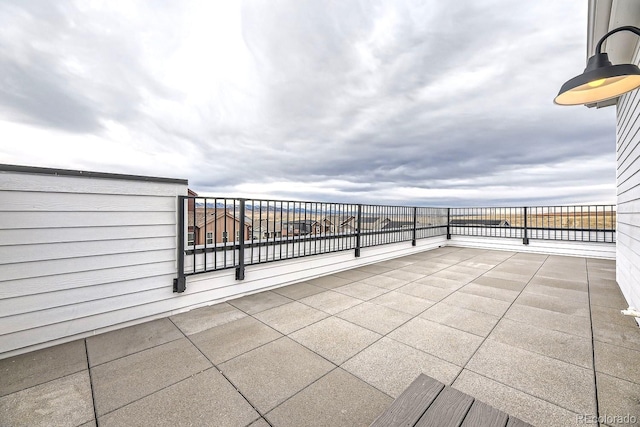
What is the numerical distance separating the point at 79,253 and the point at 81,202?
51cm

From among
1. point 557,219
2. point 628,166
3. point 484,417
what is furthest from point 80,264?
point 557,219

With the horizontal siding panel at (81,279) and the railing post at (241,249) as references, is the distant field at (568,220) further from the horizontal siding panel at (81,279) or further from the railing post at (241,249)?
the horizontal siding panel at (81,279)

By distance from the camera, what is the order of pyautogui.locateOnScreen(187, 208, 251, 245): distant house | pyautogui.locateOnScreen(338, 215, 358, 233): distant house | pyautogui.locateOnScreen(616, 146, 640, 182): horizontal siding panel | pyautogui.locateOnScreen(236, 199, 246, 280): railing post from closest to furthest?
pyautogui.locateOnScreen(616, 146, 640, 182): horizontal siding panel
pyautogui.locateOnScreen(187, 208, 251, 245): distant house
pyautogui.locateOnScreen(236, 199, 246, 280): railing post
pyautogui.locateOnScreen(338, 215, 358, 233): distant house

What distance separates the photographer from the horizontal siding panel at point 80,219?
2.14 metres

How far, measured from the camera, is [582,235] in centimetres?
701

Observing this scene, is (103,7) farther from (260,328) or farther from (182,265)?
(260,328)

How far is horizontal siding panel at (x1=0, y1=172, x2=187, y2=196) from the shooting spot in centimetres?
215

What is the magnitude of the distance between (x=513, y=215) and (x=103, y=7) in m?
11.1

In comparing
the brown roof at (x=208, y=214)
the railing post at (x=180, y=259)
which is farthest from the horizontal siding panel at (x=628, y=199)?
the railing post at (x=180, y=259)

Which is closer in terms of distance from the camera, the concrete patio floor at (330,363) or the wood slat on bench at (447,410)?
the wood slat on bench at (447,410)

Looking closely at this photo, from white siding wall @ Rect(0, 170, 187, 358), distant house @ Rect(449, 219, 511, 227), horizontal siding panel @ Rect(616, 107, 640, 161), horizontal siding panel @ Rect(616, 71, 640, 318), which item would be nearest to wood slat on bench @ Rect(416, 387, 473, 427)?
white siding wall @ Rect(0, 170, 187, 358)

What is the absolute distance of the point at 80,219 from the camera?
7.96ft

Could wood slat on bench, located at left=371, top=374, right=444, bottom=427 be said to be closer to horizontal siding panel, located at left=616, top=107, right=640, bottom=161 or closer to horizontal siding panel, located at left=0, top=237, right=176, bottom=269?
horizontal siding panel, located at left=0, top=237, right=176, bottom=269

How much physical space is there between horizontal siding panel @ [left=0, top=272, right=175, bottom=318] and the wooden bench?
2.91m
